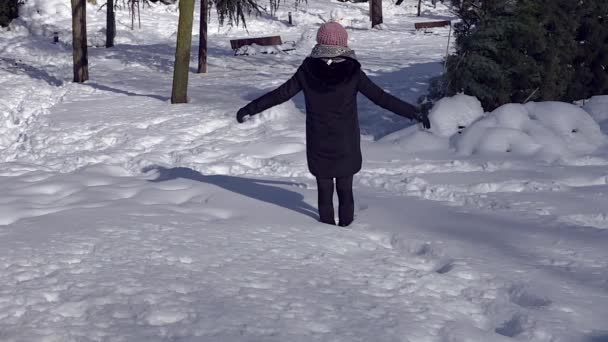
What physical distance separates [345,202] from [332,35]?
1.37 meters

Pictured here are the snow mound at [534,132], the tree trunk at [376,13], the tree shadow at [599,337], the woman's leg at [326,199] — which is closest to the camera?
the tree shadow at [599,337]

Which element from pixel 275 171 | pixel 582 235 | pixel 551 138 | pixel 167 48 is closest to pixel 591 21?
pixel 551 138

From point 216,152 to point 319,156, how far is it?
3.96 meters

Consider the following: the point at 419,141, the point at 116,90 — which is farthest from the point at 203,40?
the point at 419,141

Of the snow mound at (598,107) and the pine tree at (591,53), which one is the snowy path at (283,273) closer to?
the snow mound at (598,107)

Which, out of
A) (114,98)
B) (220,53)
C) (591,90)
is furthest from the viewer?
(220,53)

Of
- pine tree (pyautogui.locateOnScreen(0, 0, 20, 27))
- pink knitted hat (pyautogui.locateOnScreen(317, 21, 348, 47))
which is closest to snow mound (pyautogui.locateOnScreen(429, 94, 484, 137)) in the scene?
pink knitted hat (pyautogui.locateOnScreen(317, 21, 348, 47))

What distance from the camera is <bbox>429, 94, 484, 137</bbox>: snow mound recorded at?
10.2m

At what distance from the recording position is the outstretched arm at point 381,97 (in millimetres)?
6234

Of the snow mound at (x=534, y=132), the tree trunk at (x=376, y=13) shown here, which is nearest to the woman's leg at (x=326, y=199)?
the snow mound at (x=534, y=132)

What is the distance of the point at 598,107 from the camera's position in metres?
11.0

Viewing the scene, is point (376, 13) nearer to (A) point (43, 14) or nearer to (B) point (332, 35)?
(A) point (43, 14)

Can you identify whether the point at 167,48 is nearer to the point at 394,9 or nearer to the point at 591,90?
the point at 591,90

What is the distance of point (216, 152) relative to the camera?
10.0 meters
